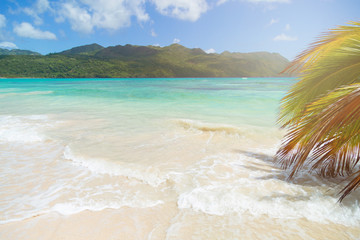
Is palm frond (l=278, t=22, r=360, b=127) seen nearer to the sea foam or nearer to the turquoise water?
the turquoise water

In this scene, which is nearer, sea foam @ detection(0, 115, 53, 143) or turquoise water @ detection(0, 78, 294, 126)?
sea foam @ detection(0, 115, 53, 143)

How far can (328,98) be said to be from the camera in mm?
2393

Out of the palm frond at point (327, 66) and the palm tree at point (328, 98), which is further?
the palm frond at point (327, 66)

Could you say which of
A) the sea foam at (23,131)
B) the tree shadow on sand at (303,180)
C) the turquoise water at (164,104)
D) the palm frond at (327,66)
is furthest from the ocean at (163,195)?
the turquoise water at (164,104)

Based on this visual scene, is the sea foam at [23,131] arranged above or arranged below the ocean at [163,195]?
above

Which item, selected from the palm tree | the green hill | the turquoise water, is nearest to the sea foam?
the turquoise water

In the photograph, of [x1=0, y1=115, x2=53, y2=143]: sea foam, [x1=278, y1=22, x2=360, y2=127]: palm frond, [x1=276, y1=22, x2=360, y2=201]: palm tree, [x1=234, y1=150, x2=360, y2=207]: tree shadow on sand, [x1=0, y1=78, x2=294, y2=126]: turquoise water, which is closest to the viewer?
[x1=276, y1=22, x2=360, y2=201]: palm tree

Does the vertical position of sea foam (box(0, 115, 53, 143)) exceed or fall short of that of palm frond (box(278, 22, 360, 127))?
it falls short

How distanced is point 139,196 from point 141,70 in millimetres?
148958

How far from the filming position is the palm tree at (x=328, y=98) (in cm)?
210

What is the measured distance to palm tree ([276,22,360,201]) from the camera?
2.10 metres

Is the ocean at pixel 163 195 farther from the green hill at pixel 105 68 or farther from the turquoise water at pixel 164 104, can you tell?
the green hill at pixel 105 68

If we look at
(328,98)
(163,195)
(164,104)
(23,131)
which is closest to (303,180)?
(328,98)

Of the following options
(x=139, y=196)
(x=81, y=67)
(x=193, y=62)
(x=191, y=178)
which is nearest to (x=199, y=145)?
(x=191, y=178)
